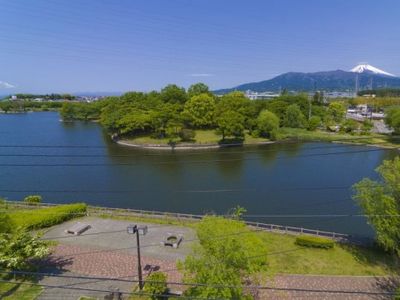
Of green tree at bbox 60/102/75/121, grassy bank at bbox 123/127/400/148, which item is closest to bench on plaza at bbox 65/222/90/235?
grassy bank at bbox 123/127/400/148

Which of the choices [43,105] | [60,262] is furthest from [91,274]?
[43,105]

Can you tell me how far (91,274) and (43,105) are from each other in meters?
109

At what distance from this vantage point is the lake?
19906 millimetres

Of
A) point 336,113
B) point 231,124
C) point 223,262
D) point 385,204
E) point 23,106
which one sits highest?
point 23,106

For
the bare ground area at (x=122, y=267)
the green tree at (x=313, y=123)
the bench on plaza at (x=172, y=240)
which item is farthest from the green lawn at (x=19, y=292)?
the green tree at (x=313, y=123)

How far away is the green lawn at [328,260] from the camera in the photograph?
1073 centimetres

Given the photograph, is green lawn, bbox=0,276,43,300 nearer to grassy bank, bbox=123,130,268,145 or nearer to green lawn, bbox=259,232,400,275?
green lawn, bbox=259,232,400,275

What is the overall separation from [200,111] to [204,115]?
900mm

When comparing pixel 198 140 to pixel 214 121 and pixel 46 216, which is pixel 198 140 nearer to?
pixel 214 121

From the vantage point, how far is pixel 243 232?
30.3ft

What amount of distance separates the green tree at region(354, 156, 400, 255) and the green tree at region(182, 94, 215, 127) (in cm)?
3718

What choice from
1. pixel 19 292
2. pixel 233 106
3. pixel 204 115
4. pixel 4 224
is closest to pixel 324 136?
pixel 233 106

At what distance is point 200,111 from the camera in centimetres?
4894

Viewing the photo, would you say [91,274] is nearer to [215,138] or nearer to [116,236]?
[116,236]
